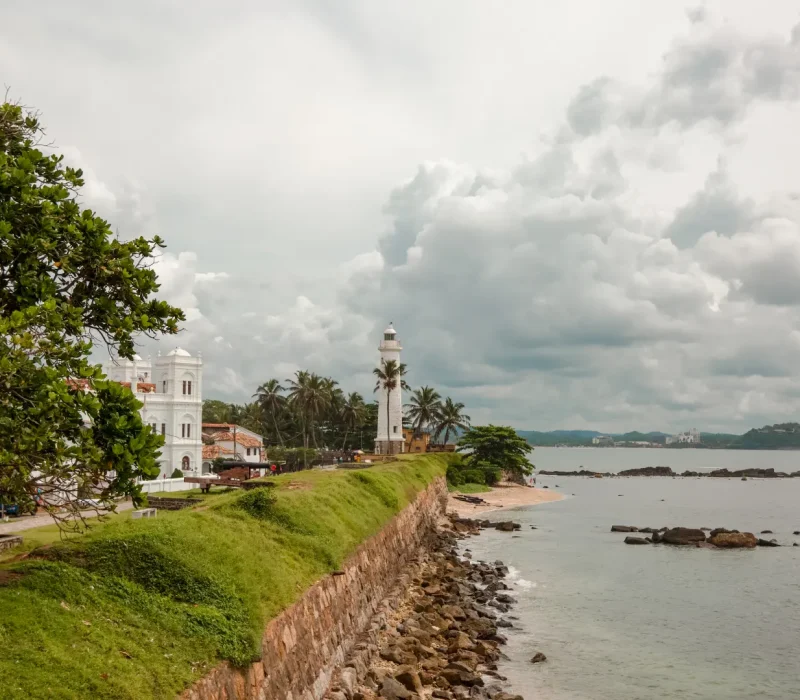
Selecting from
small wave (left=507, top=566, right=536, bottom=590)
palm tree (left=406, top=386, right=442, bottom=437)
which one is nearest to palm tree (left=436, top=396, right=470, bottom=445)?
palm tree (left=406, top=386, right=442, bottom=437)

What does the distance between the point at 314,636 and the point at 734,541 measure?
42.3 metres

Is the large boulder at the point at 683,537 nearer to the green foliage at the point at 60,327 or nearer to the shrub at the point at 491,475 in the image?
the shrub at the point at 491,475

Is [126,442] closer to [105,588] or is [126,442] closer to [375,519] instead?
[105,588]

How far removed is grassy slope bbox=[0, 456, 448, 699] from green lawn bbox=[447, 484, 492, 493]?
60472 millimetres

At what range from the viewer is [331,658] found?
54.6 feet

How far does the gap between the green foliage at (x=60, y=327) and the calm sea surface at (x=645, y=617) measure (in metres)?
14.9

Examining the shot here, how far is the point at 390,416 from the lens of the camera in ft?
264

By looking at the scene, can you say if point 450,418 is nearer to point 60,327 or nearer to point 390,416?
point 390,416

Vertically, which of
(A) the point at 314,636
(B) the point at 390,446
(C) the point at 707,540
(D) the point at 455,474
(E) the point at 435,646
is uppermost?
(B) the point at 390,446

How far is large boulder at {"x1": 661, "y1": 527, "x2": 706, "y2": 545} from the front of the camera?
50000 mm

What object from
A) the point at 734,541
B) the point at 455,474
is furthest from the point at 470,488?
the point at 734,541

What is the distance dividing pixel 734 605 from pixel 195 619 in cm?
2863

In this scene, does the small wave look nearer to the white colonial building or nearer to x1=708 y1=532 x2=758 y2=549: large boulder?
x1=708 y1=532 x2=758 y2=549: large boulder

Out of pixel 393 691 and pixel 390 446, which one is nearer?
pixel 393 691
